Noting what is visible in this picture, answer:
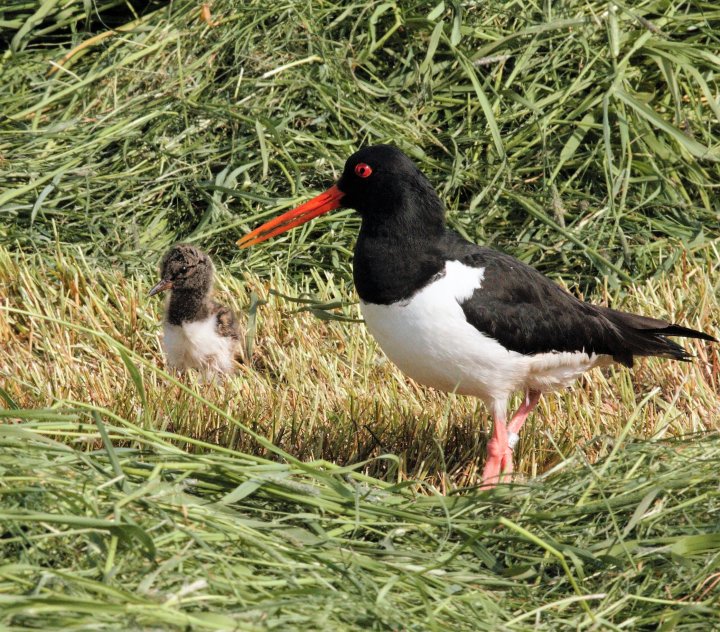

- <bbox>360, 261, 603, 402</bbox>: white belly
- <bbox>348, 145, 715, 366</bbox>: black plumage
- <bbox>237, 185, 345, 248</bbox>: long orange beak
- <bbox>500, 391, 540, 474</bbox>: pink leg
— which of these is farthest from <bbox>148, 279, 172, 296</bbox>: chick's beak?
<bbox>500, 391, 540, 474</bbox>: pink leg

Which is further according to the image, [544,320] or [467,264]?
[544,320]

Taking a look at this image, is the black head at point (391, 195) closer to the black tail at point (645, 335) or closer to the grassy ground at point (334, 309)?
the grassy ground at point (334, 309)

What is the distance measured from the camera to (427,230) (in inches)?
185

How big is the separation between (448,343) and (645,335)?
105cm

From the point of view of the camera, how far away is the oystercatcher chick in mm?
5738

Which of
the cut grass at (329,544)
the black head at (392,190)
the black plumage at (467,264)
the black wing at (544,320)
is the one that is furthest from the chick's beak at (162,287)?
the cut grass at (329,544)

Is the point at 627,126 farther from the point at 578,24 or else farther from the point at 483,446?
the point at 483,446

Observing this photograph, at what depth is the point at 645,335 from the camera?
16.4 ft

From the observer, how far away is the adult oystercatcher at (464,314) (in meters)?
4.49

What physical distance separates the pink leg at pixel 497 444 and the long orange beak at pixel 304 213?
1.13m

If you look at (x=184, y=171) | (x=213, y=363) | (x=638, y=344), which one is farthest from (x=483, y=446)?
(x=184, y=171)

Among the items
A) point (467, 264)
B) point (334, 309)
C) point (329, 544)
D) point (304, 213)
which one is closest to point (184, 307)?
point (334, 309)

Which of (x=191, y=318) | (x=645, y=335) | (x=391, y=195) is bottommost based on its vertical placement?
(x=191, y=318)

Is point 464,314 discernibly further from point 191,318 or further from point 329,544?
point 191,318
